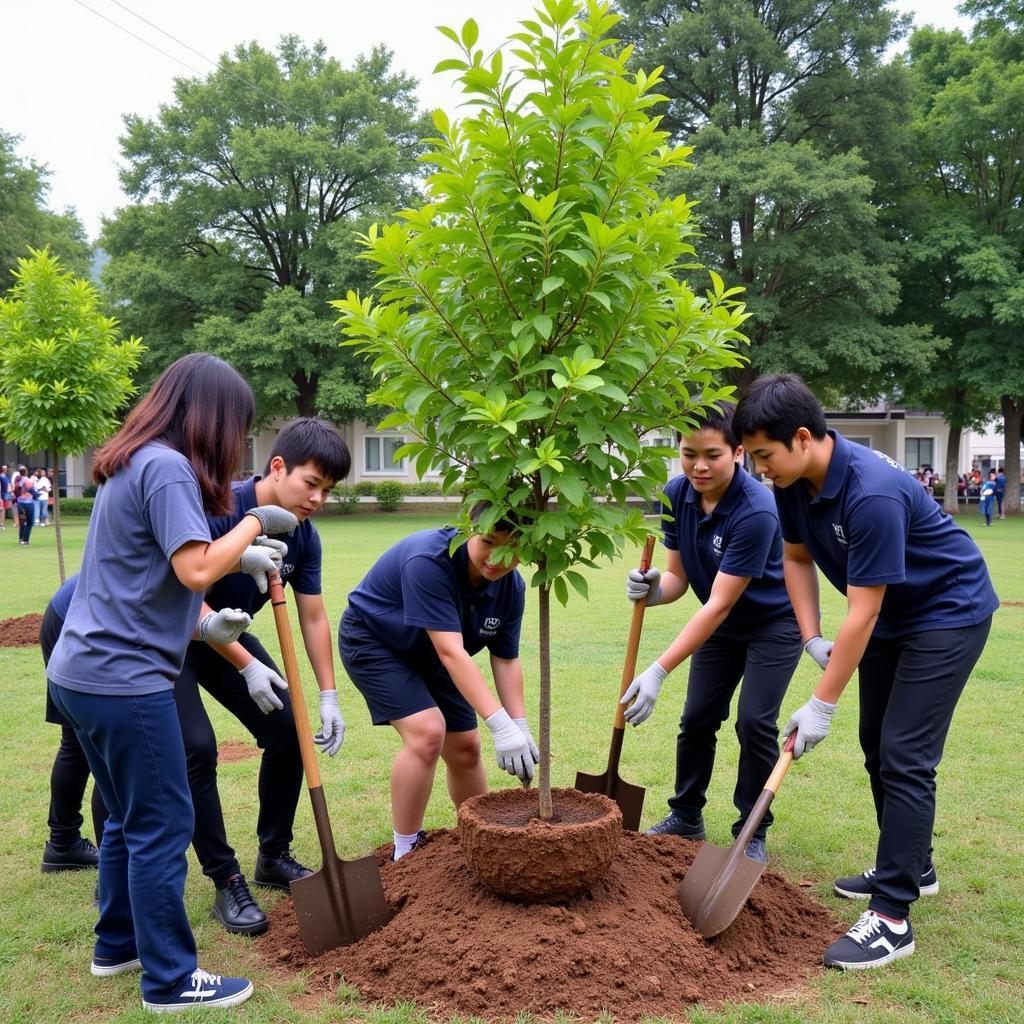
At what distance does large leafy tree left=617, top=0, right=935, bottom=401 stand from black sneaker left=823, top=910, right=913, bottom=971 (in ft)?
83.8

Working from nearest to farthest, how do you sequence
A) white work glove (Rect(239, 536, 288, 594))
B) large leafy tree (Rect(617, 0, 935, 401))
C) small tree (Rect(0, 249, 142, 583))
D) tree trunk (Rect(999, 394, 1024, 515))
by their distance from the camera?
1. white work glove (Rect(239, 536, 288, 594))
2. small tree (Rect(0, 249, 142, 583))
3. large leafy tree (Rect(617, 0, 935, 401))
4. tree trunk (Rect(999, 394, 1024, 515))

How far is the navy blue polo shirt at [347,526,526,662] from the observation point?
3.95 meters

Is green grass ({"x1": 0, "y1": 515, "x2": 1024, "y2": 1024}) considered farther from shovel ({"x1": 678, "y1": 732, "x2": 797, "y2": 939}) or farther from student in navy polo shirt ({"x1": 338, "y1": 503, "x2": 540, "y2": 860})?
student in navy polo shirt ({"x1": 338, "y1": 503, "x2": 540, "y2": 860})

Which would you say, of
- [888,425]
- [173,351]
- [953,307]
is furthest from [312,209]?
[888,425]

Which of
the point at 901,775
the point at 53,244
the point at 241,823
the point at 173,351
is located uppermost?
the point at 53,244

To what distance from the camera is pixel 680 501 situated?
4633mm

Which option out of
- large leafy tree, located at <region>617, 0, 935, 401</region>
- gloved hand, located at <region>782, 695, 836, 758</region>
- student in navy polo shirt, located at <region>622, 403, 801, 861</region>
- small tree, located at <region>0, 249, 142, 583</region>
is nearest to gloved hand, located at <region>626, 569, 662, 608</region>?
student in navy polo shirt, located at <region>622, 403, 801, 861</region>

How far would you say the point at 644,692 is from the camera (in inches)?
163

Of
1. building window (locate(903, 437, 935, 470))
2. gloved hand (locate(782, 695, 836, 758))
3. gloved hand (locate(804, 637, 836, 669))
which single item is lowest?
gloved hand (locate(782, 695, 836, 758))

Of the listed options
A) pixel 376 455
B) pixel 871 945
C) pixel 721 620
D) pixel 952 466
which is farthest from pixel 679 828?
pixel 376 455

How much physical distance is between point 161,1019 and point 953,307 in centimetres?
3149

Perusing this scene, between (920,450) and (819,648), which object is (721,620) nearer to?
(819,648)

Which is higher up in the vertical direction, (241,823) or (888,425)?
(888,425)

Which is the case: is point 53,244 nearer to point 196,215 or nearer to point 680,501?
point 196,215
